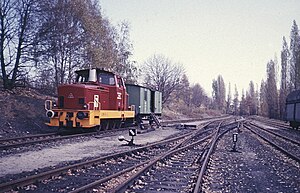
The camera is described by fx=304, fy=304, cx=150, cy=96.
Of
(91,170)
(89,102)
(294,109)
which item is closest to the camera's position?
(91,170)

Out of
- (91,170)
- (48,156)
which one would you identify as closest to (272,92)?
(48,156)

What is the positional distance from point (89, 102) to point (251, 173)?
961 cm

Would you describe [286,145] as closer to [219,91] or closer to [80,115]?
[80,115]

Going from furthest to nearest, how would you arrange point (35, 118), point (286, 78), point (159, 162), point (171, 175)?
point (286, 78), point (35, 118), point (159, 162), point (171, 175)

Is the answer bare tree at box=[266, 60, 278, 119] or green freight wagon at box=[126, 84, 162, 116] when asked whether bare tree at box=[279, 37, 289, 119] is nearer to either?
bare tree at box=[266, 60, 278, 119]

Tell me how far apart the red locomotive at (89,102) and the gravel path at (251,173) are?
7123 mm

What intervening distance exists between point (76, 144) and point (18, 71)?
13.0m

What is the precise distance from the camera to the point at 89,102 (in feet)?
51.2

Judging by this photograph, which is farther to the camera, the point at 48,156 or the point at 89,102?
the point at 89,102

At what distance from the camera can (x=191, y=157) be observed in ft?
34.2

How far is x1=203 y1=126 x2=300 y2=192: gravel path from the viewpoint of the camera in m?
6.60

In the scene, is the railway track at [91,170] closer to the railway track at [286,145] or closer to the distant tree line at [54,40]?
the railway track at [286,145]

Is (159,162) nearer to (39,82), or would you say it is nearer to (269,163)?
(269,163)

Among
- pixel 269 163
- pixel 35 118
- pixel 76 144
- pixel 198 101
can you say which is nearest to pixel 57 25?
pixel 35 118
